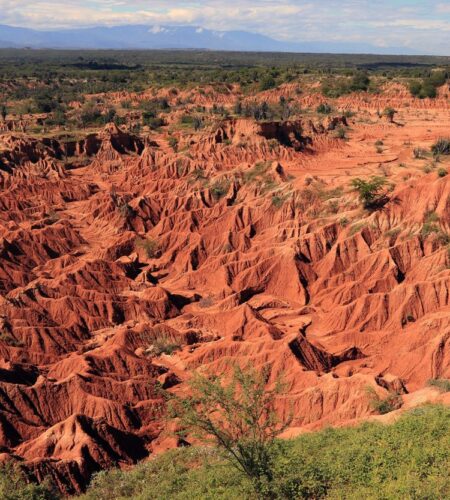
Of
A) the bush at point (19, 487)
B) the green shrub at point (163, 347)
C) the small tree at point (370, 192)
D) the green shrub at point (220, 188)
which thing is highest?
the small tree at point (370, 192)

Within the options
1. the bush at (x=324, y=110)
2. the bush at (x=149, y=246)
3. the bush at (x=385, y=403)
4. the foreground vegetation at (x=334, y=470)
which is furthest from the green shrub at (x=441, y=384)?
the bush at (x=324, y=110)

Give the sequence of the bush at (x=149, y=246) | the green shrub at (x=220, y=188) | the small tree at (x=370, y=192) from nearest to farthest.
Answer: the small tree at (x=370, y=192), the bush at (x=149, y=246), the green shrub at (x=220, y=188)

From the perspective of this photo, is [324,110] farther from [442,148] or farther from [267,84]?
[442,148]

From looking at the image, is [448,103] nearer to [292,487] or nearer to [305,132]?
[305,132]

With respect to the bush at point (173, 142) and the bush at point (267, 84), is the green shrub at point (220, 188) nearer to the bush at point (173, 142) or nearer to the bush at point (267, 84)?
the bush at point (173, 142)

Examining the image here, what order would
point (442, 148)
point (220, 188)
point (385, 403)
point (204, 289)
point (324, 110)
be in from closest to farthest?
1. point (385, 403)
2. point (204, 289)
3. point (220, 188)
4. point (442, 148)
5. point (324, 110)

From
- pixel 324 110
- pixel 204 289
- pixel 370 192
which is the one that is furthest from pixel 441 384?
pixel 324 110

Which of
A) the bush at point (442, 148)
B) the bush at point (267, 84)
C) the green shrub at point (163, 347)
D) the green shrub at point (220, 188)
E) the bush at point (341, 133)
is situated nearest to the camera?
the green shrub at point (163, 347)

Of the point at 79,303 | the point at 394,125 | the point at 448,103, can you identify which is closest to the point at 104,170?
the point at 79,303
